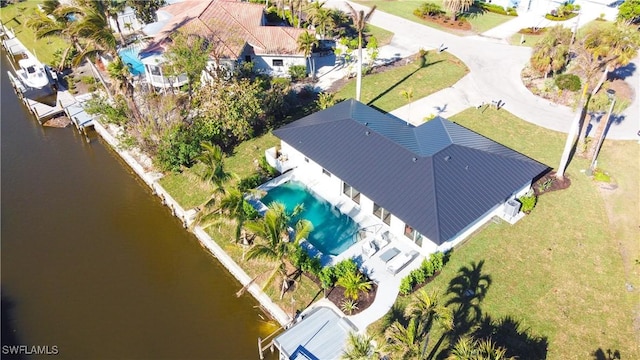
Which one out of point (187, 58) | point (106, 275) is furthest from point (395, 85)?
point (106, 275)

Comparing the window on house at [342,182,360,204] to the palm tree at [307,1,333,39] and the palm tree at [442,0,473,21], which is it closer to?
the palm tree at [307,1,333,39]

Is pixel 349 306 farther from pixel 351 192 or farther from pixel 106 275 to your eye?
pixel 106 275

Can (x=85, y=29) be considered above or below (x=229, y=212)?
above

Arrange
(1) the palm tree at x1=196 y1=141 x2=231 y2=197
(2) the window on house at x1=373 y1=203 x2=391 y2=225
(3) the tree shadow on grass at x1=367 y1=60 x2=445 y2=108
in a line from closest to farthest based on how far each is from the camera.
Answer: (1) the palm tree at x1=196 y1=141 x2=231 y2=197 → (2) the window on house at x1=373 y1=203 x2=391 y2=225 → (3) the tree shadow on grass at x1=367 y1=60 x2=445 y2=108

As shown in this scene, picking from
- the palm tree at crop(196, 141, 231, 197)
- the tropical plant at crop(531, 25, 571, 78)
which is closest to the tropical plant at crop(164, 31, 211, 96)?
the palm tree at crop(196, 141, 231, 197)

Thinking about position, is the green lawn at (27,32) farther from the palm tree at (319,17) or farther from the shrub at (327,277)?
the shrub at (327,277)

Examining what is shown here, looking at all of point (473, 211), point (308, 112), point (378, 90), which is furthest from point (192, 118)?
point (473, 211)
